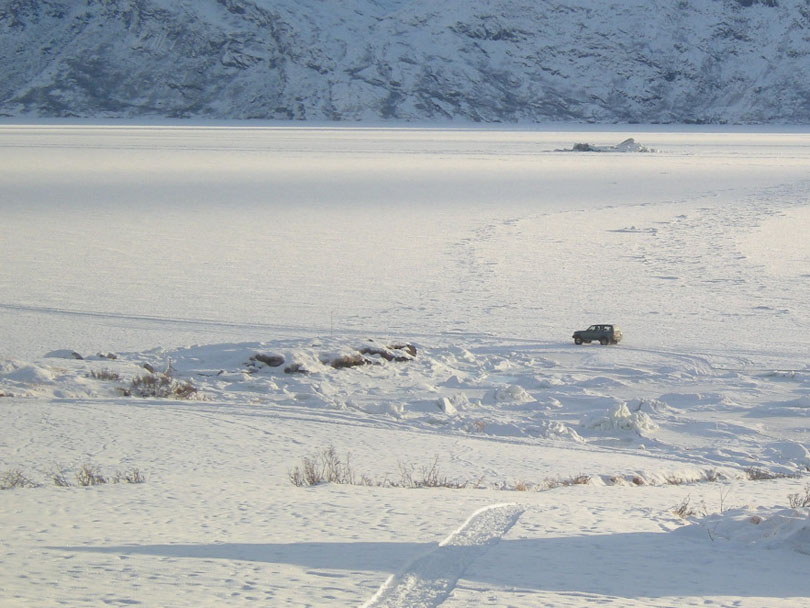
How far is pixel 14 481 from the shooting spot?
513 cm

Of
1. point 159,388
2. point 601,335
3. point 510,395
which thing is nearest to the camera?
point 159,388

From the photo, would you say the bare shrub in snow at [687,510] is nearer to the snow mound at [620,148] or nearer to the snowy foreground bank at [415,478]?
the snowy foreground bank at [415,478]

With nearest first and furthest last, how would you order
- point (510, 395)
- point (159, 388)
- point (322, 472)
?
point (322, 472) → point (159, 388) → point (510, 395)

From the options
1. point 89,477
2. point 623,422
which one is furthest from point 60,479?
point 623,422

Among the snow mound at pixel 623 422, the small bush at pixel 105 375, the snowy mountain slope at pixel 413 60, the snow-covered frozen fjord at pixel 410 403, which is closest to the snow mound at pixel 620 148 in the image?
the snow-covered frozen fjord at pixel 410 403

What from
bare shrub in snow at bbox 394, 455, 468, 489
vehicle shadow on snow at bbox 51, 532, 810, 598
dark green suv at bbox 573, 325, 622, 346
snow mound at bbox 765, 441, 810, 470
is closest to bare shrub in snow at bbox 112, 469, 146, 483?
bare shrub in snow at bbox 394, 455, 468, 489

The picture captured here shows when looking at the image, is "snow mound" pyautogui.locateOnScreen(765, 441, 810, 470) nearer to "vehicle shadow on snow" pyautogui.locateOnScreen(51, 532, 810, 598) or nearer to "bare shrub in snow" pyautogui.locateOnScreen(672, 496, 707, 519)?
"bare shrub in snow" pyautogui.locateOnScreen(672, 496, 707, 519)

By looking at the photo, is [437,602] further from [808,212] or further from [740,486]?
[808,212]

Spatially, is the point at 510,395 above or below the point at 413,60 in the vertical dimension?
below

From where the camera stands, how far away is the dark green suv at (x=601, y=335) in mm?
9312

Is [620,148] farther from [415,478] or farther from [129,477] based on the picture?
[129,477]

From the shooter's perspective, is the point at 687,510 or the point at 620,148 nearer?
the point at 687,510

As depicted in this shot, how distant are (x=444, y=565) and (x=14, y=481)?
2.33m

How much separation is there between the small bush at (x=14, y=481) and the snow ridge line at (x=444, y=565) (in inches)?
79.1
